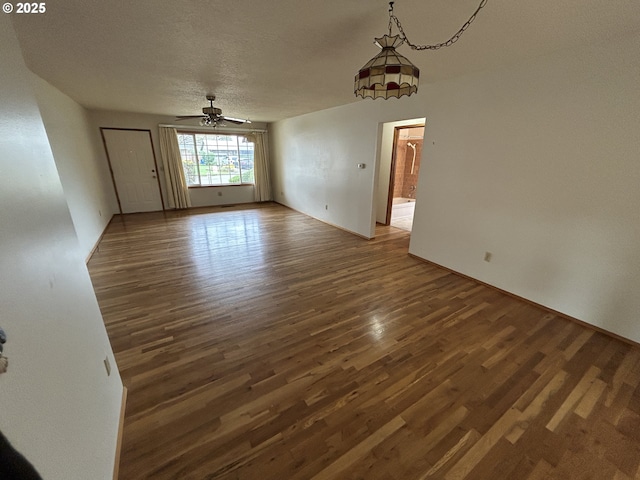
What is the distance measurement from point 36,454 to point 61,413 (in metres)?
0.21

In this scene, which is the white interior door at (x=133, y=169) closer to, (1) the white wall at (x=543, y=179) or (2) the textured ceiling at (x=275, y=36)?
(2) the textured ceiling at (x=275, y=36)

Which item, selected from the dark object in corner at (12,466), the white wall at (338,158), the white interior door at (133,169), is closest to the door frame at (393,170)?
the white wall at (338,158)

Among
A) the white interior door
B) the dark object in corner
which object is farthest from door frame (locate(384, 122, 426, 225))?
the white interior door

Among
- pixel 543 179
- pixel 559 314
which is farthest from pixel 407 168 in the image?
pixel 559 314

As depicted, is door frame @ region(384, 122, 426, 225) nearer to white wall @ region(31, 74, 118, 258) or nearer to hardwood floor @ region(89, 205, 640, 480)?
hardwood floor @ region(89, 205, 640, 480)

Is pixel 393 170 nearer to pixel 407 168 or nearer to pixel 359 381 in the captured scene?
pixel 407 168

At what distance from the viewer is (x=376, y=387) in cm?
172

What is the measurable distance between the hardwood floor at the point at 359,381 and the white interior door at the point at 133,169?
397cm

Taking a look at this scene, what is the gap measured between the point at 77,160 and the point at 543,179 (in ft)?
20.7

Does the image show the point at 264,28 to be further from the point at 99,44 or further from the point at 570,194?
the point at 570,194

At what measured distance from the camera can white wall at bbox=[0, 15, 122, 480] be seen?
69 cm

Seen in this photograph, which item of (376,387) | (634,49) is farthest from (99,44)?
(634,49)

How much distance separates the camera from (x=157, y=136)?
20.8 ft

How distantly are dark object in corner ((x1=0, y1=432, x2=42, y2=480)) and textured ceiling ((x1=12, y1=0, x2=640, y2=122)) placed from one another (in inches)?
83.4
